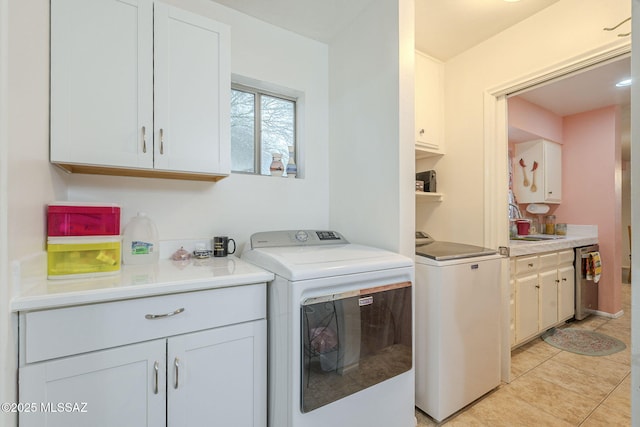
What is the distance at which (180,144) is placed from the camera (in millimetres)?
1393

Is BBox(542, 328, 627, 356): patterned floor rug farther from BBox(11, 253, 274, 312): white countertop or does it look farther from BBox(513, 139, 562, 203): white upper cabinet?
BBox(11, 253, 274, 312): white countertop

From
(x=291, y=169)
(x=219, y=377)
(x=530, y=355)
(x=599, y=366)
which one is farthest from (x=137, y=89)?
(x=599, y=366)

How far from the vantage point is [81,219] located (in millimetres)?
1110

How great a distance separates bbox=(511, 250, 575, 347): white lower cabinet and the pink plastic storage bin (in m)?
2.84

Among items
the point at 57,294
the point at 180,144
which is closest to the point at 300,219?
the point at 180,144

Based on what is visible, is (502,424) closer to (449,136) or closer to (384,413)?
(384,413)

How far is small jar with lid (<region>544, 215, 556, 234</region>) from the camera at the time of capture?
3.56 meters

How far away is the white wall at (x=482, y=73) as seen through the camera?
1.57 meters

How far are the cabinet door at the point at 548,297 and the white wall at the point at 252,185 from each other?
2.23m

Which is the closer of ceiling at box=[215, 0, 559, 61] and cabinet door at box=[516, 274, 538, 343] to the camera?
ceiling at box=[215, 0, 559, 61]

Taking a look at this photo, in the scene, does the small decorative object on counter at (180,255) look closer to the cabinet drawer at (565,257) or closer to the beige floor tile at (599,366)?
the beige floor tile at (599,366)

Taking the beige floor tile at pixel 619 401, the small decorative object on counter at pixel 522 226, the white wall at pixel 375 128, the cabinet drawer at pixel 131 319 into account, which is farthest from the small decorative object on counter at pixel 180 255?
the small decorative object on counter at pixel 522 226

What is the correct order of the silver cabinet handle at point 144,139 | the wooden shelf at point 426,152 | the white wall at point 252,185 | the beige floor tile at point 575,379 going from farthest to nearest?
the wooden shelf at point 426,152 → the beige floor tile at point 575,379 → the white wall at point 252,185 → the silver cabinet handle at point 144,139

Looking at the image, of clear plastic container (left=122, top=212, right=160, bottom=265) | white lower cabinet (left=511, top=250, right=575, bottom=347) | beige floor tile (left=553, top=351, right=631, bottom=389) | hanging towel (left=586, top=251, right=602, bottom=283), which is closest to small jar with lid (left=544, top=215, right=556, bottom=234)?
hanging towel (left=586, top=251, right=602, bottom=283)
